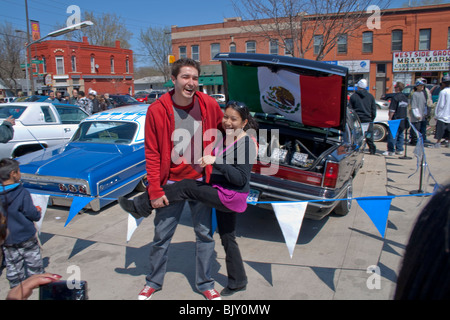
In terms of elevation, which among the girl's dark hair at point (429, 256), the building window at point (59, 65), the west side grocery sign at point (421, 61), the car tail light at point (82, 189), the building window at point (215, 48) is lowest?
the car tail light at point (82, 189)

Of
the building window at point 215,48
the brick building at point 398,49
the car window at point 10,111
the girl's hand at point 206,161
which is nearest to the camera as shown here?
the girl's hand at point 206,161

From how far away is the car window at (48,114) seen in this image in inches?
330

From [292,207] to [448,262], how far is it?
2.78 metres

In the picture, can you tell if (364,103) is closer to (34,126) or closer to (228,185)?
(228,185)

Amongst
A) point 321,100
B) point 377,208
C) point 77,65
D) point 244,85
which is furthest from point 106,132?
point 77,65

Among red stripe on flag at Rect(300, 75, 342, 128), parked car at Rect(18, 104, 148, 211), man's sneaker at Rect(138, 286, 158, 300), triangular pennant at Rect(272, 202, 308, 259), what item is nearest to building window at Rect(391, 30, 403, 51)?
red stripe on flag at Rect(300, 75, 342, 128)

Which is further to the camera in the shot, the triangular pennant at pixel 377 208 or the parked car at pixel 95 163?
the parked car at pixel 95 163

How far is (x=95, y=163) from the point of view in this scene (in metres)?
5.35

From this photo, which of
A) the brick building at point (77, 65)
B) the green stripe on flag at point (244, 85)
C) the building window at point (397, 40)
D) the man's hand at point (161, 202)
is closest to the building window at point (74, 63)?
the brick building at point (77, 65)

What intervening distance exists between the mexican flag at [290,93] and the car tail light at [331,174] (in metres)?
1.06

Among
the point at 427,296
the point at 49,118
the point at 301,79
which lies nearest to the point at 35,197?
the point at 301,79

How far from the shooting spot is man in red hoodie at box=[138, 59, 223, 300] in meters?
2.87

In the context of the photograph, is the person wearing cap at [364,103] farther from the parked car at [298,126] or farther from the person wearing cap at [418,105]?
the parked car at [298,126]
